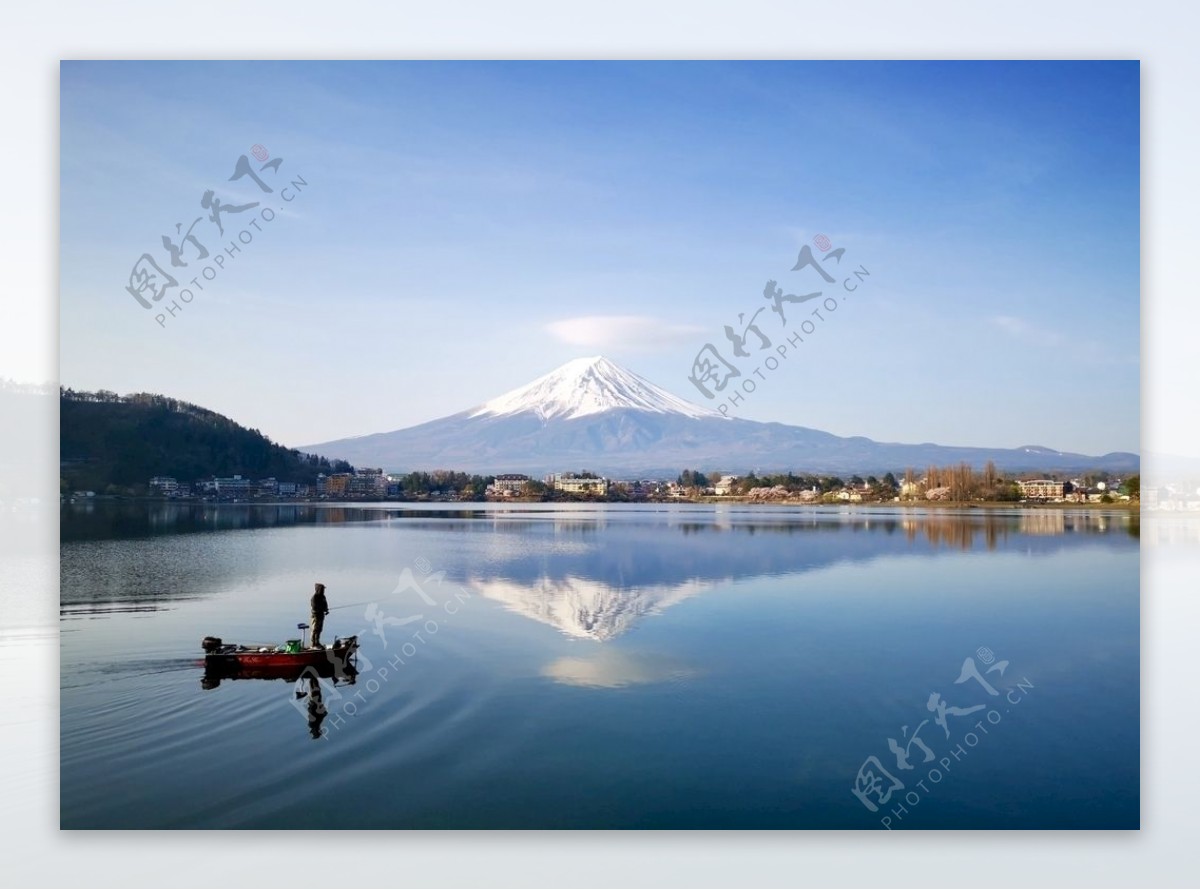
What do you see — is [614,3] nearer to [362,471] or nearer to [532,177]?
[532,177]

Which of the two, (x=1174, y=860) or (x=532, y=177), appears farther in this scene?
(x=532, y=177)

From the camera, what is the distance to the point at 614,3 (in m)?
4.16

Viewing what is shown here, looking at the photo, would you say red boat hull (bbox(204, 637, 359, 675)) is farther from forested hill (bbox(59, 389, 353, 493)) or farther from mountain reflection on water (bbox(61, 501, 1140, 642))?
mountain reflection on water (bbox(61, 501, 1140, 642))

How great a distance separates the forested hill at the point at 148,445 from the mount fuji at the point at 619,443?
0.96 meters

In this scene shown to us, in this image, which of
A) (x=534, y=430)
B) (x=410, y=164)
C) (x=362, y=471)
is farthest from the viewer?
(x=362, y=471)

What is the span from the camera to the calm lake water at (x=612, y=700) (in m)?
3.84

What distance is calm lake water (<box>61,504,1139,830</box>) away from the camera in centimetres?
384

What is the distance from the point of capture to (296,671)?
540cm

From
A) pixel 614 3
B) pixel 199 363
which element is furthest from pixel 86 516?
pixel 614 3

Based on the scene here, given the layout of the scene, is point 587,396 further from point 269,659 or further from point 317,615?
point 269,659

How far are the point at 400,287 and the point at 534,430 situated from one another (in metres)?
8.19

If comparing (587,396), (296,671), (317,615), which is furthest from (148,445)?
(587,396)

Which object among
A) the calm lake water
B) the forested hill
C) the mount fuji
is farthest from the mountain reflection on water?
the mount fuji

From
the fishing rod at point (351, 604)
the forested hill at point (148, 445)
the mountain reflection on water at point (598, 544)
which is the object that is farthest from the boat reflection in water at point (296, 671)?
the fishing rod at point (351, 604)
